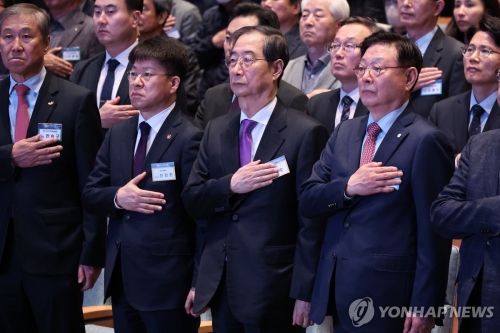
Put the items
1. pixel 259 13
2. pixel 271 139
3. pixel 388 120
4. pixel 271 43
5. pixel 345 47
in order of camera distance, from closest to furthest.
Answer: pixel 388 120 → pixel 271 139 → pixel 271 43 → pixel 345 47 → pixel 259 13

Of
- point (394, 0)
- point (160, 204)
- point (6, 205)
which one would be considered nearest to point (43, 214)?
point (6, 205)

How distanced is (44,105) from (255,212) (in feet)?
4.36

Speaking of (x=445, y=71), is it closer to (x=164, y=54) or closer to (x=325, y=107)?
(x=325, y=107)

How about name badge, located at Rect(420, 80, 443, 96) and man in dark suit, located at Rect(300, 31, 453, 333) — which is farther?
name badge, located at Rect(420, 80, 443, 96)

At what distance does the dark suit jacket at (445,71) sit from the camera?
482 centimetres

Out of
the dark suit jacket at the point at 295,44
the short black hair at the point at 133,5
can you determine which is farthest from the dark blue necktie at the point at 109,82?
the dark suit jacket at the point at 295,44

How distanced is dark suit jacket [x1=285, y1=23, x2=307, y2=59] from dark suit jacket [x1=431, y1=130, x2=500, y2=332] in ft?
8.07

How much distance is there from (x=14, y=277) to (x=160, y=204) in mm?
901

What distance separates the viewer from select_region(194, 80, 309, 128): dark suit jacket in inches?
179

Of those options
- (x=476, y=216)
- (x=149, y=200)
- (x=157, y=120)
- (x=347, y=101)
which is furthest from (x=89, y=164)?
(x=476, y=216)

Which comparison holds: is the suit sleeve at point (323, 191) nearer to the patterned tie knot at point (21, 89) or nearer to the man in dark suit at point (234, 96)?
the man in dark suit at point (234, 96)

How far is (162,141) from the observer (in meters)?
4.04

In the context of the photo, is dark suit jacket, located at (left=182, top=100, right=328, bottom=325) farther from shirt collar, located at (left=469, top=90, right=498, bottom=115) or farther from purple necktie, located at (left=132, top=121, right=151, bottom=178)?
shirt collar, located at (left=469, top=90, right=498, bottom=115)

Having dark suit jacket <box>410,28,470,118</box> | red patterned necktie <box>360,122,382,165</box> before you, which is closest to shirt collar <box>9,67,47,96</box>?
red patterned necktie <box>360,122,382,165</box>
